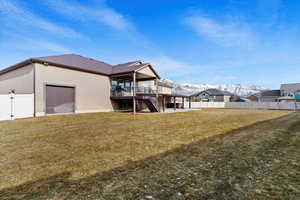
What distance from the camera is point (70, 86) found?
12.7m

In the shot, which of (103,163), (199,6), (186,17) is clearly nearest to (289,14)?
(199,6)

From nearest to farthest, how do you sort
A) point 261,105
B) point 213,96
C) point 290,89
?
point 261,105, point 290,89, point 213,96

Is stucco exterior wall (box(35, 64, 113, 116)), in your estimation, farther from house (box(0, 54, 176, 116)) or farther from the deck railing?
the deck railing

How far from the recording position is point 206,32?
1401cm

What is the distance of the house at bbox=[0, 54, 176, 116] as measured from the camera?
36.0 ft

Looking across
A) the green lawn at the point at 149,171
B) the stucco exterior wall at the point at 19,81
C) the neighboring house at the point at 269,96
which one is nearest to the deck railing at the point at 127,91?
the stucco exterior wall at the point at 19,81

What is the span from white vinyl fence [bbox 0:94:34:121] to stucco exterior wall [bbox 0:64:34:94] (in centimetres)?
78

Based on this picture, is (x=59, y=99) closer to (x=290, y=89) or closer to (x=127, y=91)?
(x=127, y=91)

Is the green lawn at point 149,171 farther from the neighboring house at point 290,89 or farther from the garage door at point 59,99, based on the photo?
the neighboring house at point 290,89

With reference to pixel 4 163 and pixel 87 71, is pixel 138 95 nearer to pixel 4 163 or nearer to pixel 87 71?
pixel 87 71

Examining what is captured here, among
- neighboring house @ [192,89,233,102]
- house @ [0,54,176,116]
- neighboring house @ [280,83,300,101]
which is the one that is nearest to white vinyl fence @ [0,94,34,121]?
house @ [0,54,176,116]

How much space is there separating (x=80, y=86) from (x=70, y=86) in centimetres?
91

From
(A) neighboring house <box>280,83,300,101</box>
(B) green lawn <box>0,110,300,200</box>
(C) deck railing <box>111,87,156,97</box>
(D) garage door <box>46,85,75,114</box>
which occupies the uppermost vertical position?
(A) neighboring house <box>280,83,300,101</box>

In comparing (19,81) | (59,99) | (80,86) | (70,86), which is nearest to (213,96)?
(80,86)
